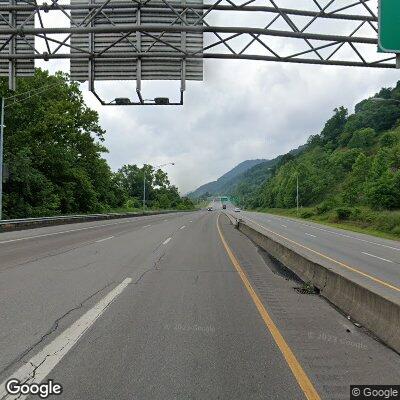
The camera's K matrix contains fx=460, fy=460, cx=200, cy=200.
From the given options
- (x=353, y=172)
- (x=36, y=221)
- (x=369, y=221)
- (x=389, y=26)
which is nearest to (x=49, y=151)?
(x=36, y=221)

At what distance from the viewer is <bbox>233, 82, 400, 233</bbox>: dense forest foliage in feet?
218

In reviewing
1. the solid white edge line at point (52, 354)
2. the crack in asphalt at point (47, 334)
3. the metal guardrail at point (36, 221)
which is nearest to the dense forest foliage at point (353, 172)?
the metal guardrail at point (36, 221)

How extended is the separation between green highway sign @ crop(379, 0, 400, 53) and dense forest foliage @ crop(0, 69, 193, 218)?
2623cm

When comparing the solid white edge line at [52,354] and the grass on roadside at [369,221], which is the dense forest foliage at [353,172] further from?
the solid white edge line at [52,354]

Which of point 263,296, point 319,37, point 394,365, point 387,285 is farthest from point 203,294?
point 319,37

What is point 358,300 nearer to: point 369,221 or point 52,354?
point 52,354

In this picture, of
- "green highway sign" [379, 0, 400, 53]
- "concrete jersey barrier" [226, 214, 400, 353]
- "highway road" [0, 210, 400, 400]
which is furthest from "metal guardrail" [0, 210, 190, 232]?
"green highway sign" [379, 0, 400, 53]

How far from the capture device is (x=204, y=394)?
4.38 m

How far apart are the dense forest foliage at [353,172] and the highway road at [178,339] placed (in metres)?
26.8

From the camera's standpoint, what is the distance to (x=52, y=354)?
17.7 feet

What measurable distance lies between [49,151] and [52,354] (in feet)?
154

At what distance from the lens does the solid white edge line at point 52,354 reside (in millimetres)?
4639

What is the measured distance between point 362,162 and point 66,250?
87467mm

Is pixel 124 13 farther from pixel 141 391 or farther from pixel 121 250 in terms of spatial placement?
pixel 141 391
